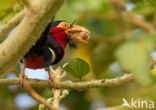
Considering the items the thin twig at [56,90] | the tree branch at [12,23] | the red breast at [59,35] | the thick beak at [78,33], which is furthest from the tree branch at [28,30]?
the red breast at [59,35]

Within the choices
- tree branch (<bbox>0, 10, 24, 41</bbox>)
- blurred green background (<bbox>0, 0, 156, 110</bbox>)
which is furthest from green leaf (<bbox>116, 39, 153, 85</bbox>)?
blurred green background (<bbox>0, 0, 156, 110</bbox>)

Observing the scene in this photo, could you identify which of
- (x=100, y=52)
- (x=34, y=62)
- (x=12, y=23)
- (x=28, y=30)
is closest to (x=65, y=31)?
(x=34, y=62)

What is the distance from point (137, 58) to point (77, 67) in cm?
74

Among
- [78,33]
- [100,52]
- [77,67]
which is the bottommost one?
[77,67]

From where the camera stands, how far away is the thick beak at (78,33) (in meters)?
1.49

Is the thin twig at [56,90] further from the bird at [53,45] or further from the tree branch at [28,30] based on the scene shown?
the tree branch at [28,30]

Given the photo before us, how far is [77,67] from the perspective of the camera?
5.06ft

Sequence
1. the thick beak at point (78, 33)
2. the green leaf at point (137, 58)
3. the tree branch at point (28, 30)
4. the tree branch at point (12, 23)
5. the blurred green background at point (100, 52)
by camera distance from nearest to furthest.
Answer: the green leaf at point (137, 58) → the tree branch at point (28, 30) → the tree branch at point (12, 23) → the thick beak at point (78, 33) → the blurred green background at point (100, 52)

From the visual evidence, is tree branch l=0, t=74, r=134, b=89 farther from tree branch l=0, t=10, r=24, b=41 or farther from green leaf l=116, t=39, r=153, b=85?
green leaf l=116, t=39, r=153, b=85

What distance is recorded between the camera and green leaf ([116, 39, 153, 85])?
80 centimetres

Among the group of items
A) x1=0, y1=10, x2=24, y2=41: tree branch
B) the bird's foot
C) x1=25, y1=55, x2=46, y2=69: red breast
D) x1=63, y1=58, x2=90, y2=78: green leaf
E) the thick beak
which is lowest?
the bird's foot

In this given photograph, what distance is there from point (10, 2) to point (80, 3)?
55cm

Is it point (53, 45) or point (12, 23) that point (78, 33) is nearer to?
Answer: point (53, 45)

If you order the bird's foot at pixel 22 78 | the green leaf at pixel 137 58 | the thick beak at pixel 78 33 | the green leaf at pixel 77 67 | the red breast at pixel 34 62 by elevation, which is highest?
the thick beak at pixel 78 33
